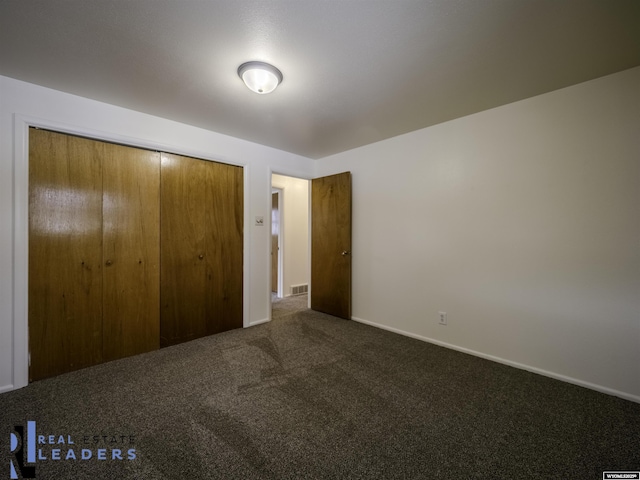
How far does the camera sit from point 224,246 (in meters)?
3.25

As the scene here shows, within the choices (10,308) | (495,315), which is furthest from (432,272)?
(10,308)

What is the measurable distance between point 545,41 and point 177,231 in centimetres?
349

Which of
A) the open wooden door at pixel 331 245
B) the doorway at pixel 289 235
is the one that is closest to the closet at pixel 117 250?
the open wooden door at pixel 331 245

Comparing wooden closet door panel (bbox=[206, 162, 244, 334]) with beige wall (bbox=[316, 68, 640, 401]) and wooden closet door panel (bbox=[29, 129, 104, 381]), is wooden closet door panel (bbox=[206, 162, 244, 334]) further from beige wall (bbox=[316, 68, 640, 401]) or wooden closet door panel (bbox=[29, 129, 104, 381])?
beige wall (bbox=[316, 68, 640, 401])

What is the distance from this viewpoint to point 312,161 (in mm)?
4305

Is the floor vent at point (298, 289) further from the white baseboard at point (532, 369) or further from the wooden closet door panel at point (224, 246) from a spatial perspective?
the white baseboard at point (532, 369)

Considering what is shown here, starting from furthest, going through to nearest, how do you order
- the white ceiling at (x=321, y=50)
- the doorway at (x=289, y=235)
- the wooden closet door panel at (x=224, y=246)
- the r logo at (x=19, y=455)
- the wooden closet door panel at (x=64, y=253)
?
1. the doorway at (x=289, y=235)
2. the wooden closet door panel at (x=224, y=246)
3. the wooden closet door panel at (x=64, y=253)
4. the white ceiling at (x=321, y=50)
5. the r logo at (x=19, y=455)

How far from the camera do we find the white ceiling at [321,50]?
144 cm

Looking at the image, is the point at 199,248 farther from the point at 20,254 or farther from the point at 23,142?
the point at 23,142

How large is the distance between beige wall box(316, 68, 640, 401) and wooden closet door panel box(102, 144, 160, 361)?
108 inches

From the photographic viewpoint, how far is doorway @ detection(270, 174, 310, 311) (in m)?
5.05

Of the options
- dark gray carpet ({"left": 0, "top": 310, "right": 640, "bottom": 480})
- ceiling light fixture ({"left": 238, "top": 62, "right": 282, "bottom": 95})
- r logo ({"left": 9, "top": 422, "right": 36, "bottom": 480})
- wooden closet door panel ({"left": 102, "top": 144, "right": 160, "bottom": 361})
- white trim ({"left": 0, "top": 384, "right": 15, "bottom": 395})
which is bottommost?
dark gray carpet ({"left": 0, "top": 310, "right": 640, "bottom": 480})

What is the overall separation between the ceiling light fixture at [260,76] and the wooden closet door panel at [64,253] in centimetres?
162

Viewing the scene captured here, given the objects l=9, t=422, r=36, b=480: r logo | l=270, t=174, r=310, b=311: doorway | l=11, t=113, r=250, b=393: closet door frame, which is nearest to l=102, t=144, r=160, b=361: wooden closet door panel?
l=11, t=113, r=250, b=393: closet door frame
